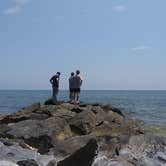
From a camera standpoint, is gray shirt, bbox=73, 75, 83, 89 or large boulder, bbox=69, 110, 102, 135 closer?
large boulder, bbox=69, 110, 102, 135

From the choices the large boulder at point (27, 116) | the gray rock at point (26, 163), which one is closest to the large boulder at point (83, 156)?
the gray rock at point (26, 163)

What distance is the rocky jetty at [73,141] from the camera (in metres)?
12.6

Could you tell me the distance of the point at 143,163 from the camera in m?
14.0

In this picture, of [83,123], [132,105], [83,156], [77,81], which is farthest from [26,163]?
[132,105]

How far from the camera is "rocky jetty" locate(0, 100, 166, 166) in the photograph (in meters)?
12.6

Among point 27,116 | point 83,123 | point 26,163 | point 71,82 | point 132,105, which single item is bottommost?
point 26,163

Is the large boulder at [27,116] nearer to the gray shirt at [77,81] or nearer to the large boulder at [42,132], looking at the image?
the large boulder at [42,132]

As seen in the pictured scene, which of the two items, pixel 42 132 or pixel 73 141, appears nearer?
pixel 73 141

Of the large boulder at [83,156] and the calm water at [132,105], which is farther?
the calm water at [132,105]

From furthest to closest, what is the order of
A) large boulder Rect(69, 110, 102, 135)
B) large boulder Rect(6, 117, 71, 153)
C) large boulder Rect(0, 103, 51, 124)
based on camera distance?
large boulder Rect(0, 103, 51, 124) < large boulder Rect(69, 110, 102, 135) < large boulder Rect(6, 117, 71, 153)

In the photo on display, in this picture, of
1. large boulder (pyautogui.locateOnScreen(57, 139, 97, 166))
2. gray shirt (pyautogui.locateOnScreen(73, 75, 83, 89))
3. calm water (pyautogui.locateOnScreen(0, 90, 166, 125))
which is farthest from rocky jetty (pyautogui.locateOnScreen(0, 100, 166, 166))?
calm water (pyautogui.locateOnScreen(0, 90, 166, 125))

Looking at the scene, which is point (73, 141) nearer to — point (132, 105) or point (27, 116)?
point (27, 116)

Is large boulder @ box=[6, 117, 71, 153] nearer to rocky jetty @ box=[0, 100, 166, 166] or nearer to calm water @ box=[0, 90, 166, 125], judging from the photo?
rocky jetty @ box=[0, 100, 166, 166]

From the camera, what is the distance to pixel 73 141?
15328 mm
